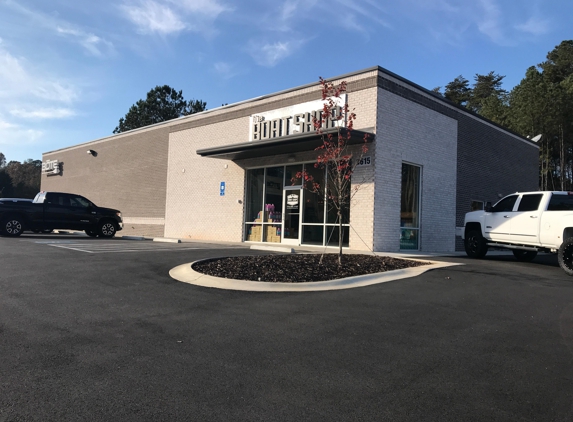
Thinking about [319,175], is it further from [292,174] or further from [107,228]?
[107,228]

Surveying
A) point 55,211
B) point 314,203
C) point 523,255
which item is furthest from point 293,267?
point 55,211

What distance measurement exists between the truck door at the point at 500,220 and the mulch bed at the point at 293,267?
3.81 m

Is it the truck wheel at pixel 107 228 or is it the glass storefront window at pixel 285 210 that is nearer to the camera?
the glass storefront window at pixel 285 210

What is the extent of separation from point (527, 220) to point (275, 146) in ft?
28.9

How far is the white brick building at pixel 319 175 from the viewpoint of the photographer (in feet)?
51.3

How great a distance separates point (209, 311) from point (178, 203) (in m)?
17.7

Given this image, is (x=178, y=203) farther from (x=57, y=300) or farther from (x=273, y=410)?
(x=273, y=410)

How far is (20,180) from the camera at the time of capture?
7844cm

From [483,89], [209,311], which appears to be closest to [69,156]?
[209,311]

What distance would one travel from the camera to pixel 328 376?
4090mm

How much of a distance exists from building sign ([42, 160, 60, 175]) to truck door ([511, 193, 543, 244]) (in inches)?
1342

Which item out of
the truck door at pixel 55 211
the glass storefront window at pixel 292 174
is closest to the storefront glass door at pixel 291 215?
the glass storefront window at pixel 292 174

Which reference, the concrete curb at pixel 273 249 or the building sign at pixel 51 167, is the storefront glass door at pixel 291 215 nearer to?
the concrete curb at pixel 273 249

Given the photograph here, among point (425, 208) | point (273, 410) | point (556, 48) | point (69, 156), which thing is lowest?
point (273, 410)
